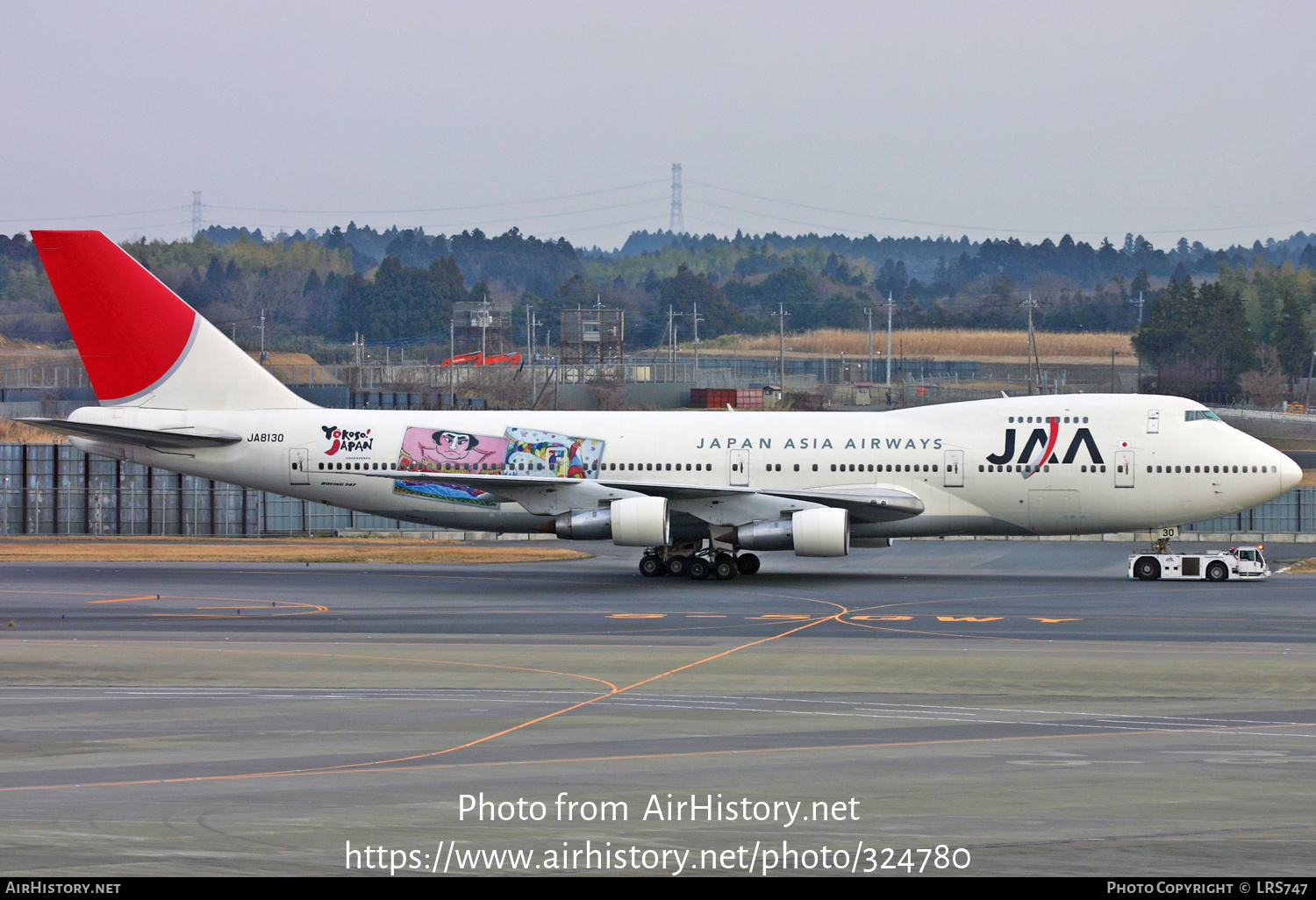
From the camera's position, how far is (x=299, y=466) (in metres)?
42.3

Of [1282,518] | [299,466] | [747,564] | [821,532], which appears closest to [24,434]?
[299,466]

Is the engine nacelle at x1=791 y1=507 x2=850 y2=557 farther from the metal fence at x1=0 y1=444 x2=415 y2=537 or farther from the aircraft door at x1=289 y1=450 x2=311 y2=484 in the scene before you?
the metal fence at x1=0 y1=444 x2=415 y2=537

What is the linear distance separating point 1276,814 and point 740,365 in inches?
6015

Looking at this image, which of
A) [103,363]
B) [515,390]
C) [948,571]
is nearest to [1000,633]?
[948,571]

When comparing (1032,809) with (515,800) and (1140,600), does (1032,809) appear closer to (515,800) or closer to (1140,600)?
(515,800)

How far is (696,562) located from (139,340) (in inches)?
719

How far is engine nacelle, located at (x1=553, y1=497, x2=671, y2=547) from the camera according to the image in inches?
1519

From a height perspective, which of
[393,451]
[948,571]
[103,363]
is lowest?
[948,571]

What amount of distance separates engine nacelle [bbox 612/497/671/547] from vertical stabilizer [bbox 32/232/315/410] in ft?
37.4

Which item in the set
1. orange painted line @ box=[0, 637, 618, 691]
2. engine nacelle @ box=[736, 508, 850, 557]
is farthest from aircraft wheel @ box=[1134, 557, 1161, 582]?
orange painted line @ box=[0, 637, 618, 691]

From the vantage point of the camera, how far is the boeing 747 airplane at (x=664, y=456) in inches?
1576

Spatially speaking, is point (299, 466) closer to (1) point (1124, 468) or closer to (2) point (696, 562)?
(2) point (696, 562)

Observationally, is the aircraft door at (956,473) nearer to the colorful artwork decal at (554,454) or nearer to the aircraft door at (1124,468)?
the aircraft door at (1124,468)
